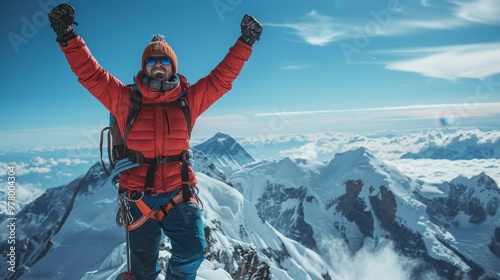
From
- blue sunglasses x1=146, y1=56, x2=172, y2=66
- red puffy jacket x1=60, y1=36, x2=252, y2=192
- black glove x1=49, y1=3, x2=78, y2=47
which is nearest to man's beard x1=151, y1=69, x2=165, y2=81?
blue sunglasses x1=146, y1=56, x2=172, y2=66

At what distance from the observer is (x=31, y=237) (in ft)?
582

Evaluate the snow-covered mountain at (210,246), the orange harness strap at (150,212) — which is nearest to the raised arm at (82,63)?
the orange harness strap at (150,212)

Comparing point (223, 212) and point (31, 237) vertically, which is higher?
point (223, 212)

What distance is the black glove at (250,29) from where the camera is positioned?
5746 millimetres

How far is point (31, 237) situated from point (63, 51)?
210m

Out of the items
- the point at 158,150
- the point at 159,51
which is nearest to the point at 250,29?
the point at 159,51

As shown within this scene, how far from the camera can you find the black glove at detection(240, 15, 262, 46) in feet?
18.9

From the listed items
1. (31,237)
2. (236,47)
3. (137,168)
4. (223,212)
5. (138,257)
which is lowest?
(31,237)

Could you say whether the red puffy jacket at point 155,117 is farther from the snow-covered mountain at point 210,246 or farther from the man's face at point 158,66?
the snow-covered mountain at point 210,246

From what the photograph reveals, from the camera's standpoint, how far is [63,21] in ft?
16.1

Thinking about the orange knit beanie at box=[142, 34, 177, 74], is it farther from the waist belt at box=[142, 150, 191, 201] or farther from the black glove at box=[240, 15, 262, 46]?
the waist belt at box=[142, 150, 191, 201]

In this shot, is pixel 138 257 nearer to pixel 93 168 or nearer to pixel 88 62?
pixel 88 62

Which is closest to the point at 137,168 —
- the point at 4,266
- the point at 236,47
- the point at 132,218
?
the point at 132,218

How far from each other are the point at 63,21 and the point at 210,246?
184ft
